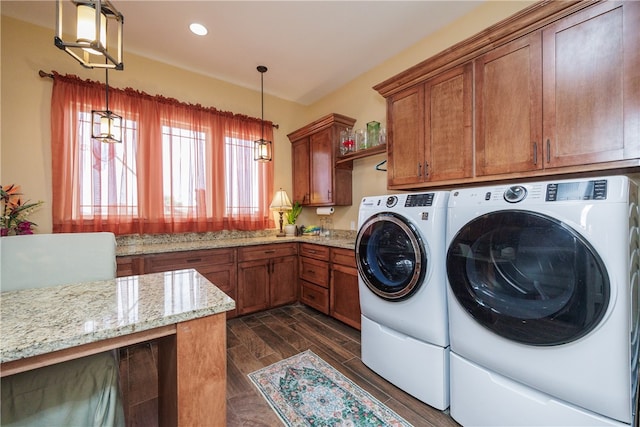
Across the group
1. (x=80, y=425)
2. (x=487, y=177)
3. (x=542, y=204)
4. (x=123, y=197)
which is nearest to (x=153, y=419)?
(x=80, y=425)

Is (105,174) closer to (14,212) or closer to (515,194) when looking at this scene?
(14,212)

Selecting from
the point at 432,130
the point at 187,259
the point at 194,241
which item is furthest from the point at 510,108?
the point at 194,241

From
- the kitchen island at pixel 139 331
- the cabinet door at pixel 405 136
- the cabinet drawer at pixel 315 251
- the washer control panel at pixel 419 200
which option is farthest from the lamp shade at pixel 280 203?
the kitchen island at pixel 139 331

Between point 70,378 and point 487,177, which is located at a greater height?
point 487,177

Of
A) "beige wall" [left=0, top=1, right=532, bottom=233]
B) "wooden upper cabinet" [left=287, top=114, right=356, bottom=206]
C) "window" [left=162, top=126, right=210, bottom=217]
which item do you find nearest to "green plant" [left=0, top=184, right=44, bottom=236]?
"beige wall" [left=0, top=1, right=532, bottom=233]

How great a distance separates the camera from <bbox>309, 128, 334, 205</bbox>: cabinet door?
322cm

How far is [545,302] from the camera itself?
1128mm

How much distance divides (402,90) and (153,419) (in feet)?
9.86

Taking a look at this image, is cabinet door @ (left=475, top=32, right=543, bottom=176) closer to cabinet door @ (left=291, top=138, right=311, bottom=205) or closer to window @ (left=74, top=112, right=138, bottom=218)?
cabinet door @ (left=291, top=138, right=311, bottom=205)

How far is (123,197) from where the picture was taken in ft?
8.60

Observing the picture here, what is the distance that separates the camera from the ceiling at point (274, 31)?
85.1 inches

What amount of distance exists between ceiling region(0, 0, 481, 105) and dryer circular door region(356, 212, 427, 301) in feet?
6.02

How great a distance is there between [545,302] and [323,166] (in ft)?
8.50

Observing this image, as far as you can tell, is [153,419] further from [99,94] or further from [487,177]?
[99,94]
